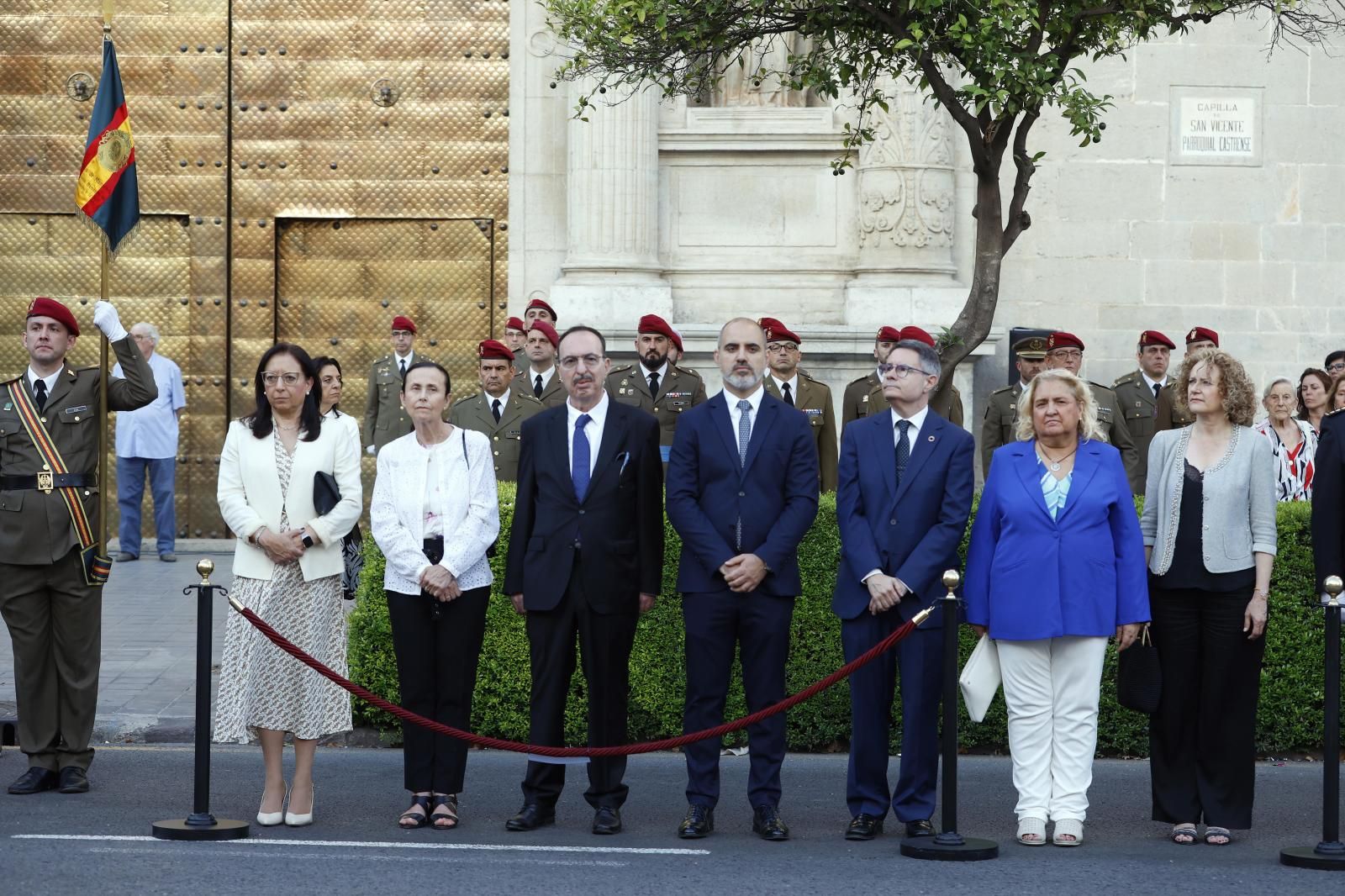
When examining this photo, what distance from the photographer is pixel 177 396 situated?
15508 mm

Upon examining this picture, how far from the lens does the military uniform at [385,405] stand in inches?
565

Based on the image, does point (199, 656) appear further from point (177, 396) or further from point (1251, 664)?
point (177, 396)

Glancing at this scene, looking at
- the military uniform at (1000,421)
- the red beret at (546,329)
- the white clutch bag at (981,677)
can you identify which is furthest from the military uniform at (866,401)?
the white clutch bag at (981,677)

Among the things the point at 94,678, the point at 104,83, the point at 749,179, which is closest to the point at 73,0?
the point at 749,179

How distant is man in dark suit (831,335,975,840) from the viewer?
7391 mm

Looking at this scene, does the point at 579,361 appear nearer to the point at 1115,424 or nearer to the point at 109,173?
the point at 109,173

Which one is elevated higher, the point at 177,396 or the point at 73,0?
the point at 73,0

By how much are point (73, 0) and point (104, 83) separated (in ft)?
25.7

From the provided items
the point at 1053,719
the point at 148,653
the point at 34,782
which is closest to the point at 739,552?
the point at 1053,719

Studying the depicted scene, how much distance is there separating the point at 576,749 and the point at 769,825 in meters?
0.86

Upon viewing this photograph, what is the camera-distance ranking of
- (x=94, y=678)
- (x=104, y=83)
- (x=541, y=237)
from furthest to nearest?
(x=541, y=237) → (x=104, y=83) → (x=94, y=678)

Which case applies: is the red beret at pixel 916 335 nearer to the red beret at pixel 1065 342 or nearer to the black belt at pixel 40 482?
the red beret at pixel 1065 342

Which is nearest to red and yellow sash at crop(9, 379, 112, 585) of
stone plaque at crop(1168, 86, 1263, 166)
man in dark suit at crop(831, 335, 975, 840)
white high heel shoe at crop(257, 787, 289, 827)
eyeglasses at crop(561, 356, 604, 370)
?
white high heel shoe at crop(257, 787, 289, 827)

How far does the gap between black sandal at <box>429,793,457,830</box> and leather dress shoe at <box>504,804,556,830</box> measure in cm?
23
